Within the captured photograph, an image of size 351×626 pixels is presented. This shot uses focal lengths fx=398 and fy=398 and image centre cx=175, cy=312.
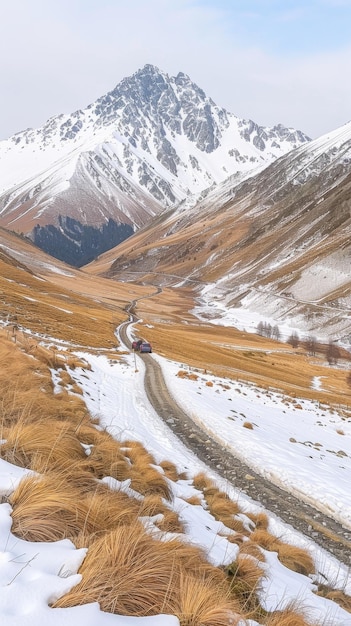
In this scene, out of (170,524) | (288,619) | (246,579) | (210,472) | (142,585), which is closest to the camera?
(142,585)

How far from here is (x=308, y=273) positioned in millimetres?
141875

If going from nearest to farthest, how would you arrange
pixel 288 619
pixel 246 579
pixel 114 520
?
pixel 288 619 < pixel 114 520 < pixel 246 579

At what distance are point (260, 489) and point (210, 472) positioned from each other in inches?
66.0

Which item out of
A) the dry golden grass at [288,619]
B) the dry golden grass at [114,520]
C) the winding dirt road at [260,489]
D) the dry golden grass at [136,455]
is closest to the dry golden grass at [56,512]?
the dry golden grass at [114,520]

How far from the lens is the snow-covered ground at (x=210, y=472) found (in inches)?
137

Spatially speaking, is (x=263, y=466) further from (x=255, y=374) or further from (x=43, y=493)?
(x=255, y=374)

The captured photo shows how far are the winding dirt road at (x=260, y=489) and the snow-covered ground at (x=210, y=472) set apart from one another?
16.3 inches

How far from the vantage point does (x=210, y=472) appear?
1320 cm

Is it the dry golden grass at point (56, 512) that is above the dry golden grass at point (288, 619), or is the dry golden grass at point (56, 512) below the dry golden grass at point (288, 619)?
above

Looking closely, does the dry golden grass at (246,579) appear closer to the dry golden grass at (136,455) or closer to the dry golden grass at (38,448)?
the dry golden grass at (38,448)

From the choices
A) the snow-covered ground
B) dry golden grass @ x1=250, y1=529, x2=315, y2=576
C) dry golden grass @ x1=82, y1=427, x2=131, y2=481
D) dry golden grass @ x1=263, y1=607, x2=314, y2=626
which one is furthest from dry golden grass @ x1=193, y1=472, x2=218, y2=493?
dry golden grass @ x1=263, y1=607, x2=314, y2=626

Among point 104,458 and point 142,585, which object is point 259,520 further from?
point 142,585


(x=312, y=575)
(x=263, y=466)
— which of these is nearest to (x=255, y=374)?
(x=263, y=466)

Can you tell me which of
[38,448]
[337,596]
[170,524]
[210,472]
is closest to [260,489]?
[210,472]
